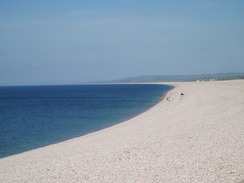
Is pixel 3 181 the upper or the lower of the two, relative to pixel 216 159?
lower

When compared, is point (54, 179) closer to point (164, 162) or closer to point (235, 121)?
point (164, 162)

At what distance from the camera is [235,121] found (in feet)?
63.3

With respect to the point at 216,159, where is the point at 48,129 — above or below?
below

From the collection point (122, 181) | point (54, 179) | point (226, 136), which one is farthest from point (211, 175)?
point (226, 136)

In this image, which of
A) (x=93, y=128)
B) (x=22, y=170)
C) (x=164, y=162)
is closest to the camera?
(x=164, y=162)

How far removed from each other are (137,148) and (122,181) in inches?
187

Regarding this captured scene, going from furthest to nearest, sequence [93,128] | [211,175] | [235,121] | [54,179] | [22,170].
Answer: [93,128] < [235,121] < [22,170] < [54,179] < [211,175]

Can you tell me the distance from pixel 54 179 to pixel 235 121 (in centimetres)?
1253

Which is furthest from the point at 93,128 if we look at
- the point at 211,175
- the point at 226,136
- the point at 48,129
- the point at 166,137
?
the point at 211,175

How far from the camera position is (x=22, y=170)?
1310 cm

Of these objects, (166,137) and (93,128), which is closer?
(166,137)

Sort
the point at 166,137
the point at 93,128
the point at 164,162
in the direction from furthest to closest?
the point at 93,128 < the point at 166,137 < the point at 164,162

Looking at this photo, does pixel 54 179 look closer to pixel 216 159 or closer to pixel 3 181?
pixel 3 181

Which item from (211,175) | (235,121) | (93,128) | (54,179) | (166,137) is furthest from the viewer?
(93,128)
